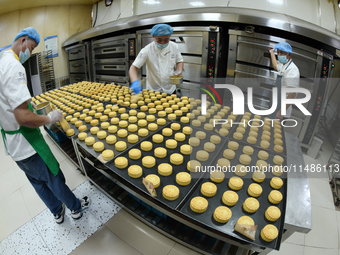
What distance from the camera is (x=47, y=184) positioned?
4.42 feet

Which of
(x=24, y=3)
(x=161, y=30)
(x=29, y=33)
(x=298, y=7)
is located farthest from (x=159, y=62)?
(x=24, y=3)

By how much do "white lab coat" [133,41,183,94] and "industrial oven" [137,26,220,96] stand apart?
25.7 inches

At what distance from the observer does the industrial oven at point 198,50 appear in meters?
2.90

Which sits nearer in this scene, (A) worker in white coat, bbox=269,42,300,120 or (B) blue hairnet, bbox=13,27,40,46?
(B) blue hairnet, bbox=13,27,40,46

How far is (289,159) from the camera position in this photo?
3.98 ft

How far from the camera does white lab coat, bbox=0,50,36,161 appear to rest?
102 cm

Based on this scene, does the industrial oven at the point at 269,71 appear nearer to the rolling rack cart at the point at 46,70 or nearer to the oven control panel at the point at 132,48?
the oven control panel at the point at 132,48

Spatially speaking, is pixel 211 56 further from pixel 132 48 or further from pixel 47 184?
pixel 47 184

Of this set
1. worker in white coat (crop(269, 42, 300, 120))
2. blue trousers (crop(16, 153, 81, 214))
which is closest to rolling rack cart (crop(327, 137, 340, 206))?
worker in white coat (crop(269, 42, 300, 120))

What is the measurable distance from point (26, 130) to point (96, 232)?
972 millimetres

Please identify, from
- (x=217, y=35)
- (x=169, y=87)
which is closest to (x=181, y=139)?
(x=169, y=87)

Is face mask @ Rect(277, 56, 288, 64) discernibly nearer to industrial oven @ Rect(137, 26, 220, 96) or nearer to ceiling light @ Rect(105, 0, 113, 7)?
industrial oven @ Rect(137, 26, 220, 96)

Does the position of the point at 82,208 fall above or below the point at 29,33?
below

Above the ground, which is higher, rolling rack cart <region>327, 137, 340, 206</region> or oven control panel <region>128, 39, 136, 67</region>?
oven control panel <region>128, 39, 136, 67</region>
